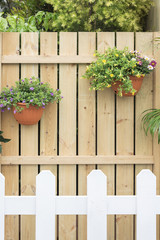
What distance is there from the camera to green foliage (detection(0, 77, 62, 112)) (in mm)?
2748

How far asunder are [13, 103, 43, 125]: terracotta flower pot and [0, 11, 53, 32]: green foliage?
0.95 m

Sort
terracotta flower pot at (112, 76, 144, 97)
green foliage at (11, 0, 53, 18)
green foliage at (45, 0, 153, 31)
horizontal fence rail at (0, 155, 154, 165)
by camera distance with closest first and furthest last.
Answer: terracotta flower pot at (112, 76, 144, 97)
horizontal fence rail at (0, 155, 154, 165)
green foliage at (45, 0, 153, 31)
green foliage at (11, 0, 53, 18)

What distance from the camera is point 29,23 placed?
3.37 m

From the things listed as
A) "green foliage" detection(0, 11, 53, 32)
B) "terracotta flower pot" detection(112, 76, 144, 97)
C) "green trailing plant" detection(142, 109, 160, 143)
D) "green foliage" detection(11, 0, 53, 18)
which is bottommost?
"green trailing plant" detection(142, 109, 160, 143)

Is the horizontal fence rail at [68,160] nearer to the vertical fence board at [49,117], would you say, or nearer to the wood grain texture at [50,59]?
the vertical fence board at [49,117]

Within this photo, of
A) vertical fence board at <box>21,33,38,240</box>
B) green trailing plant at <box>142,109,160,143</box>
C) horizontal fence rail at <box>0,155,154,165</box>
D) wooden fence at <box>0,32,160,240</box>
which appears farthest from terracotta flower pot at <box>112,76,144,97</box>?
vertical fence board at <box>21,33,38,240</box>

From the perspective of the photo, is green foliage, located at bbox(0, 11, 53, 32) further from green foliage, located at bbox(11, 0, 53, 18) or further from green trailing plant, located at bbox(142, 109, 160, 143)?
green trailing plant, located at bbox(142, 109, 160, 143)

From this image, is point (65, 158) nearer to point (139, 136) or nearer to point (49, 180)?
point (139, 136)

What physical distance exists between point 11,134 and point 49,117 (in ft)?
1.34

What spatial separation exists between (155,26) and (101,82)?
1.07 m

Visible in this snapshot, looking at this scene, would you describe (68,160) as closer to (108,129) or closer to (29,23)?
(108,129)

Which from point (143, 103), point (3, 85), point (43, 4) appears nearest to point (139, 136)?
point (143, 103)

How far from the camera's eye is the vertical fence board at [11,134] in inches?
117

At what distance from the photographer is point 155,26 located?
3.33 m
